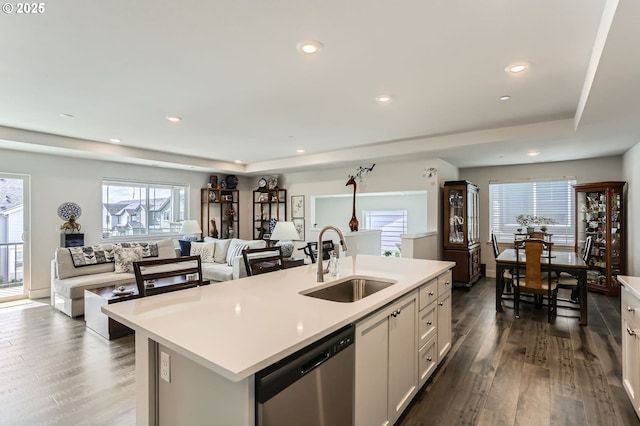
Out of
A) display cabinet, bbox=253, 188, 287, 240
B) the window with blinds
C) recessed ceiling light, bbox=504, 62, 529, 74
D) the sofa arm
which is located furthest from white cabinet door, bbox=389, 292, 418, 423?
display cabinet, bbox=253, 188, 287, 240

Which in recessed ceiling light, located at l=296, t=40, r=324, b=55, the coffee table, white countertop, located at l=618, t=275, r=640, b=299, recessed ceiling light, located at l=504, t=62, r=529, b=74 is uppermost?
recessed ceiling light, located at l=296, t=40, r=324, b=55

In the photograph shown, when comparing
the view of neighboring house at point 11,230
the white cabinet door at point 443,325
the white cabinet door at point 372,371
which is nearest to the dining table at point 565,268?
the white cabinet door at point 443,325

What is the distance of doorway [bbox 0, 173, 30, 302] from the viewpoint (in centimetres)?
524

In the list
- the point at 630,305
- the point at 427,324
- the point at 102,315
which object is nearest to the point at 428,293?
the point at 427,324

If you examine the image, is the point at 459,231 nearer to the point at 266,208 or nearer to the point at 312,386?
the point at 266,208

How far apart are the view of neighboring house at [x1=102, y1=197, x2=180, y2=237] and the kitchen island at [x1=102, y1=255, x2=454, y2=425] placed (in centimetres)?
552

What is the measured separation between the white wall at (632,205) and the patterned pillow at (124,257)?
7338 mm

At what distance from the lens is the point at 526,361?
295 centimetres

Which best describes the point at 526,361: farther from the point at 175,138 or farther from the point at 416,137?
the point at 175,138

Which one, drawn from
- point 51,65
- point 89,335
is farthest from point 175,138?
point 89,335

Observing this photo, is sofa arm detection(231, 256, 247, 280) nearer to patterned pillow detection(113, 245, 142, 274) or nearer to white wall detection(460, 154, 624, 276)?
patterned pillow detection(113, 245, 142, 274)

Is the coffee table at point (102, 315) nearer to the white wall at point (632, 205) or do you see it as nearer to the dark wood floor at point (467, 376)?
the dark wood floor at point (467, 376)

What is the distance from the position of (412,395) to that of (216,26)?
8.95 ft

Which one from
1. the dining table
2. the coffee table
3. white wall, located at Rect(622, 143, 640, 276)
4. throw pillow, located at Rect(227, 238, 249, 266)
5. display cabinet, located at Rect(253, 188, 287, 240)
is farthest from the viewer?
display cabinet, located at Rect(253, 188, 287, 240)
